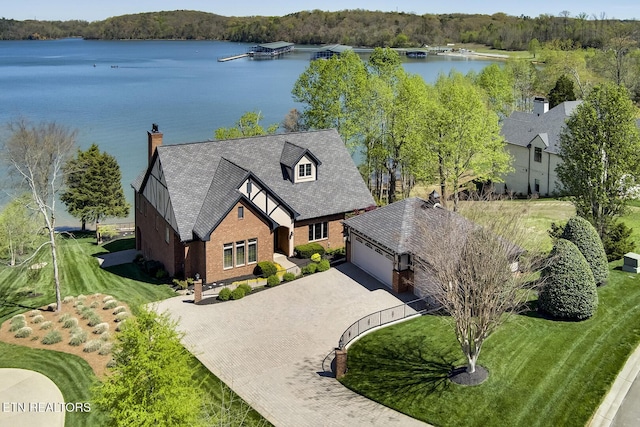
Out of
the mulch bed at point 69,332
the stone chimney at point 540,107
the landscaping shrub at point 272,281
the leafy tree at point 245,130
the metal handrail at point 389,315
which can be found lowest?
the mulch bed at point 69,332

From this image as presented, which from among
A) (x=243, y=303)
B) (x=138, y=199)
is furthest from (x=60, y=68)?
(x=243, y=303)

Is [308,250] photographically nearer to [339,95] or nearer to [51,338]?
A: [51,338]

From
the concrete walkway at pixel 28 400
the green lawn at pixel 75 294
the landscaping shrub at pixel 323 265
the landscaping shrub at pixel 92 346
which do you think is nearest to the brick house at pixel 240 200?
the green lawn at pixel 75 294

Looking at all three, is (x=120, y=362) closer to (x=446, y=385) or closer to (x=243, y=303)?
(x=446, y=385)

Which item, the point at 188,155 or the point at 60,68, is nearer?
the point at 188,155

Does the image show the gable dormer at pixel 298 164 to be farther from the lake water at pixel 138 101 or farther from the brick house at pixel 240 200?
the lake water at pixel 138 101

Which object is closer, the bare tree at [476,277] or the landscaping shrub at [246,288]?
the bare tree at [476,277]

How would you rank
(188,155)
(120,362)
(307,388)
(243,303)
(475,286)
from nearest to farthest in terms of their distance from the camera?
(120,362)
(475,286)
(307,388)
(243,303)
(188,155)
